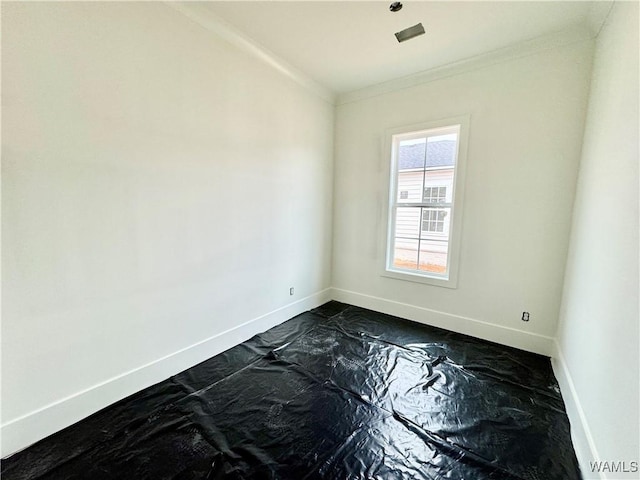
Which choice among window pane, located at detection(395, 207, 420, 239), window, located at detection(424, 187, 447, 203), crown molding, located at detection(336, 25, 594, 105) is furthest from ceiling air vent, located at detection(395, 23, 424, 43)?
window pane, located at detection(395, 207, 420, 239)

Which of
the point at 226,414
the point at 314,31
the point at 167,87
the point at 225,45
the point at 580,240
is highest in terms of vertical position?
the point at 314,31

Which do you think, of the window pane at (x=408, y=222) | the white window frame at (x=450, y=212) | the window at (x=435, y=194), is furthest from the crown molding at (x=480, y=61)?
the window pane at (x=408, y=222)

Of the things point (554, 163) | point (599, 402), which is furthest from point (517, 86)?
point (599, 402)

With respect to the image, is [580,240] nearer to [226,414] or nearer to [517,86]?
[517,86]

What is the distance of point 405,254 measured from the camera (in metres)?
3.39

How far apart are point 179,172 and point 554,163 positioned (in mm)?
3155

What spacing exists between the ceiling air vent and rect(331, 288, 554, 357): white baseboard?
274 cm

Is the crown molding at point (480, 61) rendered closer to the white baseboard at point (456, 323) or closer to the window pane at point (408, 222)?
the window pane at point (408, 222)

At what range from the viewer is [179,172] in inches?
81.2

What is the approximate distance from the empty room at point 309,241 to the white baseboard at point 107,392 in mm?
12

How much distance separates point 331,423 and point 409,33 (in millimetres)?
3049

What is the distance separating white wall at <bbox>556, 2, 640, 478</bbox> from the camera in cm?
113

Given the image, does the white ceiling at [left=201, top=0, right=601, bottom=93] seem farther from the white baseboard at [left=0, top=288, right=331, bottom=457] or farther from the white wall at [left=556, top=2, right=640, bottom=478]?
the white baseboard at [left=0, top=288, right=331, bottom=457]

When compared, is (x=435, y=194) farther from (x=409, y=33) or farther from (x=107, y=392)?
(x=107, y=392)
